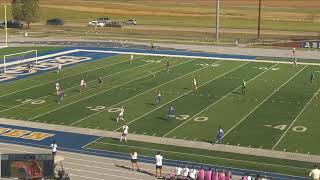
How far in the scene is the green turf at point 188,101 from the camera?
35.4m

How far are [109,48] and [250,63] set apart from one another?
2095 cm

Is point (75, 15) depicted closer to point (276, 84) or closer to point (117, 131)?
point (276, 84)

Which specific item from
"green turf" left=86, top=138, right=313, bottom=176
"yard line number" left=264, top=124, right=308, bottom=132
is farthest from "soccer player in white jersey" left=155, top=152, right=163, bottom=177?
"yard line number" left=264, top=124, right=308, bottom=132

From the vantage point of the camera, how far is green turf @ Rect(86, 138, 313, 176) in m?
28.9

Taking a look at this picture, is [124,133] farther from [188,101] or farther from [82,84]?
[82,84]

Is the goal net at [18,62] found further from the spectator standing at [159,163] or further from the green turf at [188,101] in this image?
the spectator standing at [159,163]

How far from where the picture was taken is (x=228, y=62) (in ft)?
208

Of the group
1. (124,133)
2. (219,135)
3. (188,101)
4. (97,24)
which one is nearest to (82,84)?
(188,101)

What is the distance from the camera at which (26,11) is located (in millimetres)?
104062

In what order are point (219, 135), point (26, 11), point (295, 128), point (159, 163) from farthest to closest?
1. point (26, 11)
2. point (295, 128)
3. point (219, 135)
4. point (159, 163)

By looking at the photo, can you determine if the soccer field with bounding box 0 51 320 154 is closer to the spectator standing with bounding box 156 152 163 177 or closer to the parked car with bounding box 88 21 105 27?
the spectator standing with bounding box 156 152 163 177

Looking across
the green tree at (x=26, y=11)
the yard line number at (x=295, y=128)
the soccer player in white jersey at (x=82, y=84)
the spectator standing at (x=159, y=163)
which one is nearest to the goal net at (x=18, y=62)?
the soccer player in white jersey at (x=82, y=84)

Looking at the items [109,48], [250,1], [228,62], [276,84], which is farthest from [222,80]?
[250,1]

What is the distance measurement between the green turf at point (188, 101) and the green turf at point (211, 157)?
0.42 meters
